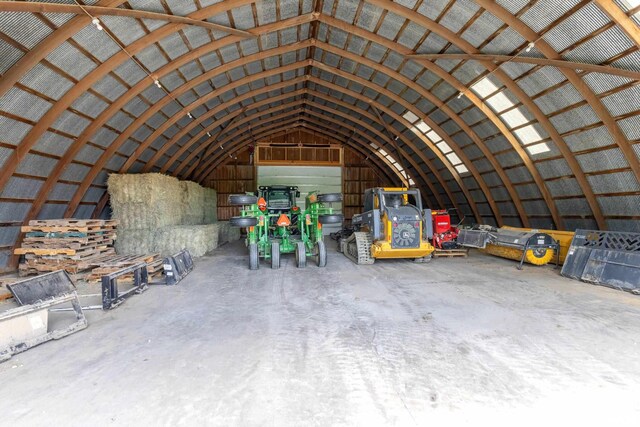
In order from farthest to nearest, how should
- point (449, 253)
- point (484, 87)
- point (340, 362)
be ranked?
point (449, 253), point (484, 87), point (340, 362)

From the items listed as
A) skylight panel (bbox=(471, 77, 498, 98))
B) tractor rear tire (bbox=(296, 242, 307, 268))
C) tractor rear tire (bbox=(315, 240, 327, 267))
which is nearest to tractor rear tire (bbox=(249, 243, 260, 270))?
tractor rear tire (bbox=(296, 242, 307, 268))

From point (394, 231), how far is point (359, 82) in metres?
7.12

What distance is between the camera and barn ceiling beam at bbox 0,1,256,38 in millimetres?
5301

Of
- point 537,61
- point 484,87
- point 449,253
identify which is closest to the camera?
point 537,61

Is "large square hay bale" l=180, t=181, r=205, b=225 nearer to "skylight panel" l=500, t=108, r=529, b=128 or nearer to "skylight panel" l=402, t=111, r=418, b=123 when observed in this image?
"skylight panel" l=402, t=111, r=418, b=123

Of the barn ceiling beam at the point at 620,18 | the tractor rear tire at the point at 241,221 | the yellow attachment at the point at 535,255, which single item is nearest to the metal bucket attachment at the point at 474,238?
the yellow attachment at the point at 535,255

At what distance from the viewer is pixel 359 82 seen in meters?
A: 13.3

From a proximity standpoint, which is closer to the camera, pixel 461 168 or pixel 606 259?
pixel 606 259

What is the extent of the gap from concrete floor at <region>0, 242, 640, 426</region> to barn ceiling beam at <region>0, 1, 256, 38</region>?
548 cm

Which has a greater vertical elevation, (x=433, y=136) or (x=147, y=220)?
(x=433, y=136)

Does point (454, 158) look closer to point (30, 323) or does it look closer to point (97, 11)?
point (97, 11)

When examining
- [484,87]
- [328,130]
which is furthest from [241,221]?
[328,130]

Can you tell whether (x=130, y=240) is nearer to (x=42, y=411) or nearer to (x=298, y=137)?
(x=42, y=411)

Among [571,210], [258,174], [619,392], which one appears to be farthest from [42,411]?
[258,174]
